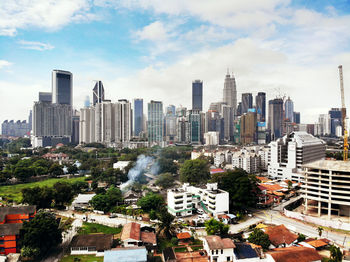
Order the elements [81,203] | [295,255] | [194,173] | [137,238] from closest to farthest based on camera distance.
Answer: [295,255] < [137,238] < [81,203] < [194,173]

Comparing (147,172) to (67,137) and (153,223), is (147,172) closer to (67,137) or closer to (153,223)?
(153,223)

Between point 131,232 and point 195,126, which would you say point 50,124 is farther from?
point 131,232

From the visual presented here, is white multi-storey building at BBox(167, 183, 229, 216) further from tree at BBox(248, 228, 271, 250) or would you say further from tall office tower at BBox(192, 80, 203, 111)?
tall office tower at BBox(192, 80, 203, 111)

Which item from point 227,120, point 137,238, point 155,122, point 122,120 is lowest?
point 137,238

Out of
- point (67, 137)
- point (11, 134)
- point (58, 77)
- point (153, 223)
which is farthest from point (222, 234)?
point (11, 134)

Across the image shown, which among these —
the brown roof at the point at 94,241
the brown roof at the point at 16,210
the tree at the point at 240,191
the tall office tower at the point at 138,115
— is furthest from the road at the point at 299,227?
the tall office tower at the point at 138,115

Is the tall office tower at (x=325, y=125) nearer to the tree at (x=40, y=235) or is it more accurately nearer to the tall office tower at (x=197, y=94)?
the tall office tower at (x=197, y=94)

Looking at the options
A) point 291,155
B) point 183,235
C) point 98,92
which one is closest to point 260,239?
point 183,235
